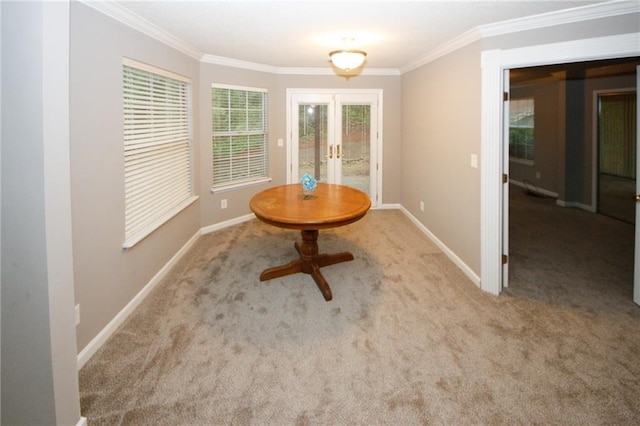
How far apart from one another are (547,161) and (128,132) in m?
7.21

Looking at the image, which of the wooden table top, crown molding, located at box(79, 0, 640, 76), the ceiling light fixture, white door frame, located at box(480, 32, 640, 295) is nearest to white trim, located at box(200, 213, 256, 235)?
the wooden table top

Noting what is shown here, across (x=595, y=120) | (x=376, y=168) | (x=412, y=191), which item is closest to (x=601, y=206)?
(x=595, y=120)

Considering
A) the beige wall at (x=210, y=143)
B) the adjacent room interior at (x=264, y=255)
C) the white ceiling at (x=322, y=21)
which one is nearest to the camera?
the adjacent room interior at (x=264, y=255)

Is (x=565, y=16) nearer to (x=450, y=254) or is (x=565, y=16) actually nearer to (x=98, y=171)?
(x=450, y=254)

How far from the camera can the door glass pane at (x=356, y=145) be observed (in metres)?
6.02

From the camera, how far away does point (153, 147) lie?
3406 millimetres

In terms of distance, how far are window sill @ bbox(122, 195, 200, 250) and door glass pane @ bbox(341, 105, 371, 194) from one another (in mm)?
2614

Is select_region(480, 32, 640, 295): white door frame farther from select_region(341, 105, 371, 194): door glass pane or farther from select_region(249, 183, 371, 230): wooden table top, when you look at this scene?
select_region(341, 105, 371, 194): door glass pane

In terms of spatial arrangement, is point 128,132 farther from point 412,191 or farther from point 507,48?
point 412,191

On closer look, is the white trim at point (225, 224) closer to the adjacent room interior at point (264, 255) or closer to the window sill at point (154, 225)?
the adjacent room interior at point (264, 255)

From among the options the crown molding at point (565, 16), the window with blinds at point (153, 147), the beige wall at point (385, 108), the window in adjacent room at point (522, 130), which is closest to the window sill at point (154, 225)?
the window with blinds at point (153, 147)

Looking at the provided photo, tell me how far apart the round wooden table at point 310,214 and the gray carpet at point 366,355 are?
0.40ft

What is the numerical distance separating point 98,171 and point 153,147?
3.18ft

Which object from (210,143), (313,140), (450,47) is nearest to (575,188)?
(450,47)
